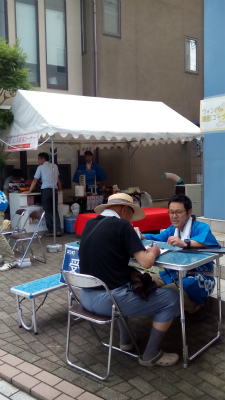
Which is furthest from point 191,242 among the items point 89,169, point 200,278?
point 89,169

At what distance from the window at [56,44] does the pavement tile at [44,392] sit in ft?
28.7

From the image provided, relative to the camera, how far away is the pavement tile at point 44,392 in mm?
2994

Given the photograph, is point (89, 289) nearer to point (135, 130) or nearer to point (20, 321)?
point (20, 321)

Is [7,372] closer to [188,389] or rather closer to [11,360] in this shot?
[11,360]

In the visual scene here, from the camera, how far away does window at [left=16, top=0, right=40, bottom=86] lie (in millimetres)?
10188

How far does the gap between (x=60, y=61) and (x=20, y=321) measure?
8.28 metres

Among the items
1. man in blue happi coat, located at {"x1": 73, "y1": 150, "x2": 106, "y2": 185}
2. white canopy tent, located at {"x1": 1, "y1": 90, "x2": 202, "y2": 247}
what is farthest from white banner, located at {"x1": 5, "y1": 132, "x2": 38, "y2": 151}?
man in blue happi coat, located at {"x1": 73, "y1": 150, "x2": 106, "y2": 185}

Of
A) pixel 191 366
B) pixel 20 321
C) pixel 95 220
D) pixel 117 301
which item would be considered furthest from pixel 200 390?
pixel 20 321

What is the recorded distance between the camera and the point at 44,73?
10.6 m

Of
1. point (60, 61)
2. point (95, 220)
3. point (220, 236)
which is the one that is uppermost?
point (60, 61)

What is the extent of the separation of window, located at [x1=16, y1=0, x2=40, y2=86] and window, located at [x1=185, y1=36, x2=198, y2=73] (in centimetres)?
501

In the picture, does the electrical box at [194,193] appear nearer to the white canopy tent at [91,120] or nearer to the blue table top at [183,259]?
the white canopy tent at [91,120]

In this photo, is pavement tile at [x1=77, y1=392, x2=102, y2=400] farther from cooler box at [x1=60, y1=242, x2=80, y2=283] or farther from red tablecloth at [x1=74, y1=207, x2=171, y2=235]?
red tablecloth at [x1=74, y1=207, x2=171, y2=235]

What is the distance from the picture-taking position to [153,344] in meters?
3.30
